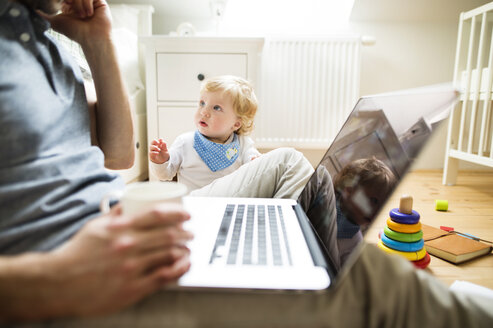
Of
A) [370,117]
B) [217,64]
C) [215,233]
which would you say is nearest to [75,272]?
[215,233]

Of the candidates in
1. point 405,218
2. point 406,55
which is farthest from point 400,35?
point 405,218

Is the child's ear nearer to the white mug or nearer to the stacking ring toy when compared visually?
the stacking ring toy

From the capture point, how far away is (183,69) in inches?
67.5

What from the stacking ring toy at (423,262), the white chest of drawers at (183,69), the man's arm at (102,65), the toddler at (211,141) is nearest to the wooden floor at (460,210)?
the stacking ring toy at (423,262)

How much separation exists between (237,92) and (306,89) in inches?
36.8

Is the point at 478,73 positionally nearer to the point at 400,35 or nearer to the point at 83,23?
the point at 400,35

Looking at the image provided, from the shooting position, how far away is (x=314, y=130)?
7.09 feet

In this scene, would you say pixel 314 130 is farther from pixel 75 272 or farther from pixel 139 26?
pixel 75 272

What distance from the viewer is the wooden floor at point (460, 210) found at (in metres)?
0.93

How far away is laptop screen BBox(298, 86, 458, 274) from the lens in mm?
420

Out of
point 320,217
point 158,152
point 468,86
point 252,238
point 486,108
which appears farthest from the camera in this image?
point 468,86

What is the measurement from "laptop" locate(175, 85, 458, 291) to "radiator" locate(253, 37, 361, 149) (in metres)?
1.42

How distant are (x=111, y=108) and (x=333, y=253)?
0.47 meters

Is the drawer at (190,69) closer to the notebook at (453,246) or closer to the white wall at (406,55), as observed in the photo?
the white wall at (406,55)
